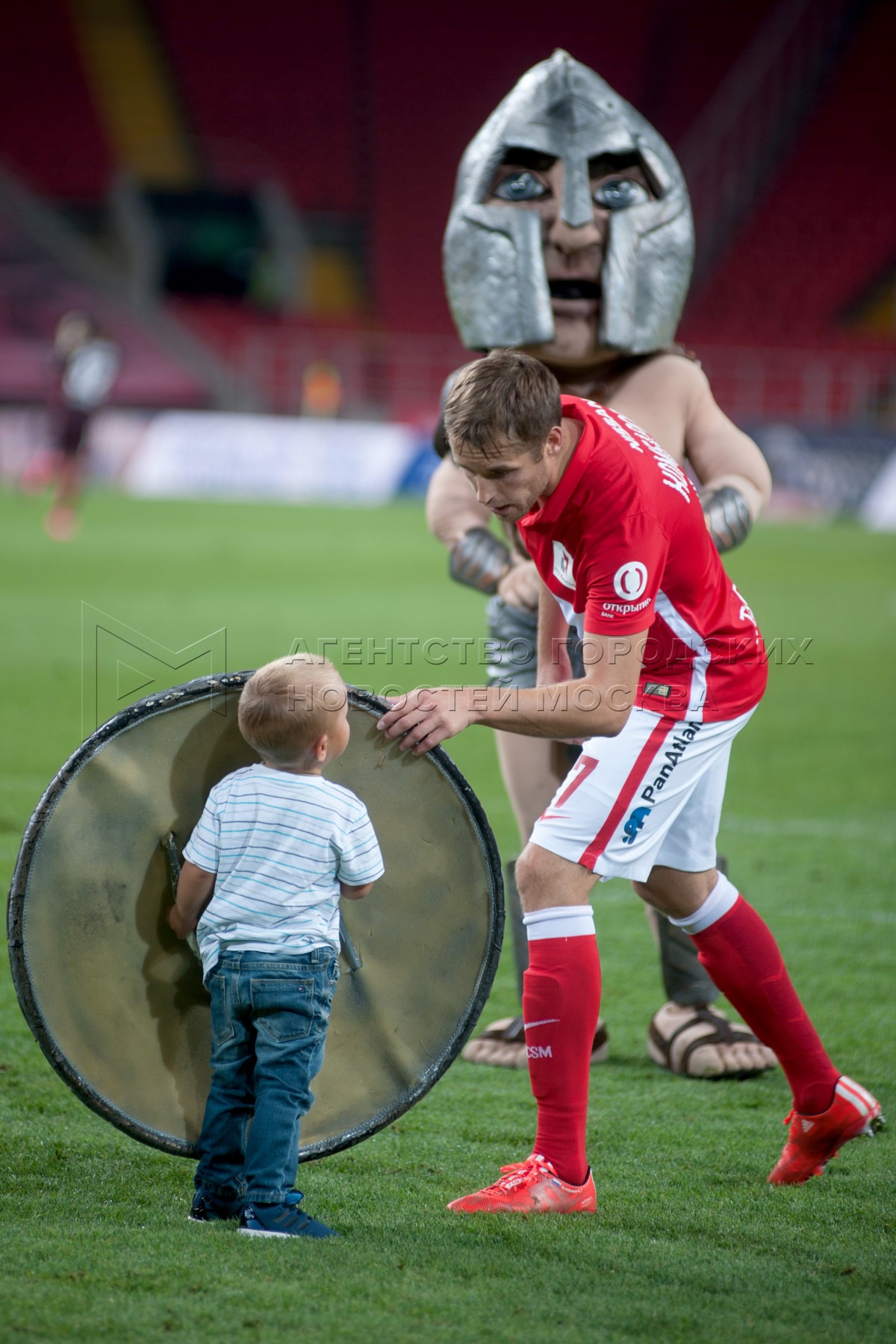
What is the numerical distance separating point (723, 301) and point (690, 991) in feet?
94.5

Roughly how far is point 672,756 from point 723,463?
1.25 m

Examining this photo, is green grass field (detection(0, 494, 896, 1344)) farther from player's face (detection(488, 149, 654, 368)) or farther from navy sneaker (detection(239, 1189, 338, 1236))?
player's face (detection(488, 149, 654, 368))

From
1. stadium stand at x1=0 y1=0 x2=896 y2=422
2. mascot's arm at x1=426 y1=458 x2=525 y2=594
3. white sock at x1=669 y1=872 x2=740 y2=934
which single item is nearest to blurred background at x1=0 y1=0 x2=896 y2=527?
stadium stand at x1=0 y1=0 x2=896 y2=422

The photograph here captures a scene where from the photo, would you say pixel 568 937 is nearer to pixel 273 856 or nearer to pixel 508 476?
pixel 273 856

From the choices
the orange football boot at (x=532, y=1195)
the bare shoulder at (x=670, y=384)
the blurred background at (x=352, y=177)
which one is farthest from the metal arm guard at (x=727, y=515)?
the blurred background at (x=352, y=177)

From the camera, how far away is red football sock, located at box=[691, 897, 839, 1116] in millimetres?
3131

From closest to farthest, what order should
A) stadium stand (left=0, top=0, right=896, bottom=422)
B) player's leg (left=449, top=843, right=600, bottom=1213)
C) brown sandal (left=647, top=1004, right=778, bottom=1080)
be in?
player's leg (left=449, top=843, right=600, bottom=1213) → brown sandal (left=647, top=1004, right=778, bottom=1080) → stadium stand (left=0, top=0, right=896, bottom=422)

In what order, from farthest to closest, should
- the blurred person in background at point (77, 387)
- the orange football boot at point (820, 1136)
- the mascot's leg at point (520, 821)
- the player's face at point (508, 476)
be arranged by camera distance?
1. the blurred person in background at point (77, 387)
2. the mascot's leg at point (520, 821)
3. the orange football boot at point (820, 1136)
4. the player's face at point (508, 476)

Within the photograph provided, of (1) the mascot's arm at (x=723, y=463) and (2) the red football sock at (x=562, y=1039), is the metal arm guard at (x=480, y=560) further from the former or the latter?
(2) the red football sock at (x=562, y=1039)

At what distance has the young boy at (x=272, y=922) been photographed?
2633mm

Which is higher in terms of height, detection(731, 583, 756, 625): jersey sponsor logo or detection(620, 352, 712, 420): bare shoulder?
detection(620, 352, 712, 420): bare shoulder

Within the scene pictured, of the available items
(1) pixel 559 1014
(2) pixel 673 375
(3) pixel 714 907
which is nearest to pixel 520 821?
(3) pixel 714 907

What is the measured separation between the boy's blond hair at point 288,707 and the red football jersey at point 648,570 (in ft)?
1.65

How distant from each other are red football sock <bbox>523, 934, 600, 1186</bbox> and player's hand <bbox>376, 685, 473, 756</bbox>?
19.8 inches
